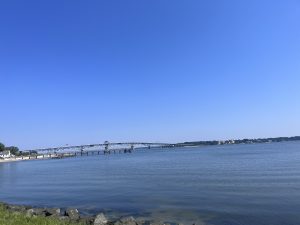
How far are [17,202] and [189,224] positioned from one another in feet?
68.3

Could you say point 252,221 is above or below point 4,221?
below

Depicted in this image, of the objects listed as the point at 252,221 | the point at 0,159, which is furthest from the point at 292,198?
the point at 0,159

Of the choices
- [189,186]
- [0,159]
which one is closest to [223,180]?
[189,186]

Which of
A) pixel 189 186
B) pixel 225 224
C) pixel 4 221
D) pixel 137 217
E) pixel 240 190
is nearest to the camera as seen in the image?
pixel 4 221

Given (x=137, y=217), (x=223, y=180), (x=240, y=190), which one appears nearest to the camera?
(x=137, y=217)

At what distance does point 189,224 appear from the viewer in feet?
77.6

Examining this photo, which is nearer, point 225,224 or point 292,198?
point 225,224

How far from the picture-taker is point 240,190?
36.1 metres

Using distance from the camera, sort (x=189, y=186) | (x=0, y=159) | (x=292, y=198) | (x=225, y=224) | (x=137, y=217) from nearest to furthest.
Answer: (x=225, y=224) < (x=137, y=217) < (x=292, y=198) < (x=189, y=186) < (x=0, y=159)

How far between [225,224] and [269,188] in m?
15.2

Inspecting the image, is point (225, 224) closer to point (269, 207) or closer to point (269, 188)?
point (269, 207)

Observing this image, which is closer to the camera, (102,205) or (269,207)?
(269,207)

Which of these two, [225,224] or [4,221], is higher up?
[4,221]

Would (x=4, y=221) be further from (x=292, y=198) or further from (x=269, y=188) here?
(x=269, y=188)
